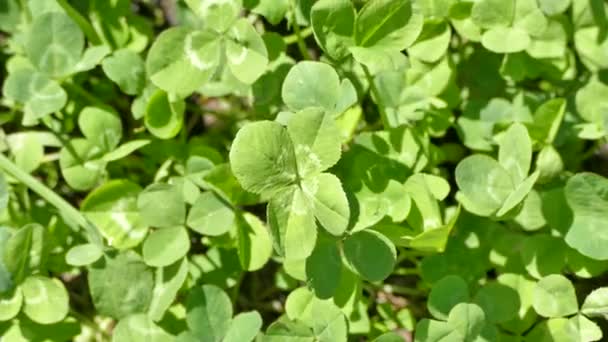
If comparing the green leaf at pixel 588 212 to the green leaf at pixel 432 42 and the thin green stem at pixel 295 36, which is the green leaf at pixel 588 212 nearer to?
the green leaf at pixel 432 42

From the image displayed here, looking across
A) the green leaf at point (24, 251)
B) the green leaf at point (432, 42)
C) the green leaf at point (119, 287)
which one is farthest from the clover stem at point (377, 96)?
the green leaf at point (24, 251)

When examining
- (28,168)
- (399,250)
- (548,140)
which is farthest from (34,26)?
(548,140)

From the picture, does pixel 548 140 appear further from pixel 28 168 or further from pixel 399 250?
pixel 28 168

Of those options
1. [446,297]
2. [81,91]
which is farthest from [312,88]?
[81,91]

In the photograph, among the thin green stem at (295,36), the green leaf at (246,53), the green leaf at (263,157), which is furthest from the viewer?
the thin green stem at (295,36)

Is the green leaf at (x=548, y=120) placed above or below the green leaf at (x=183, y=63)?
below

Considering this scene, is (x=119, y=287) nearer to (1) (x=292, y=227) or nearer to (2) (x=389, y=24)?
(1) (x=292, y=227)
